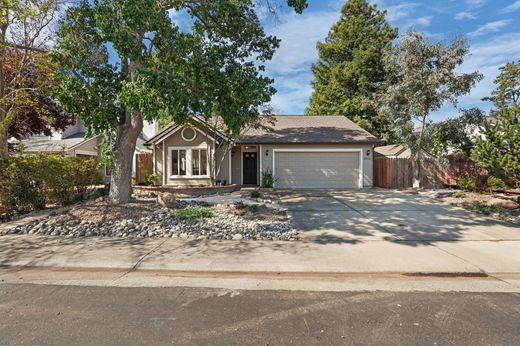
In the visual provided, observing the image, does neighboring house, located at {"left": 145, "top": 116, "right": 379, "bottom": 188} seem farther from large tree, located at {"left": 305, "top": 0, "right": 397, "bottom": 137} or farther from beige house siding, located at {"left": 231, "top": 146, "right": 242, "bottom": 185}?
large tree, located at {"left": 305, "top": 0, "right": 397, "bottom": 137}

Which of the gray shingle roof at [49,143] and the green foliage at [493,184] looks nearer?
the green foliage at [493,184]

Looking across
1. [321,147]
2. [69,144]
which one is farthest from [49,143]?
[321,147]

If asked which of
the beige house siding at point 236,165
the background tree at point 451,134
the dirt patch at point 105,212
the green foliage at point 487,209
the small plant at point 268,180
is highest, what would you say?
the background tree at point 451,134

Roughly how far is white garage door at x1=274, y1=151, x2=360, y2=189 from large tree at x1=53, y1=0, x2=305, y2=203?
7.93 m

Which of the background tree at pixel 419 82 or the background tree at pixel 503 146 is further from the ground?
the background tree at pixel 419 82

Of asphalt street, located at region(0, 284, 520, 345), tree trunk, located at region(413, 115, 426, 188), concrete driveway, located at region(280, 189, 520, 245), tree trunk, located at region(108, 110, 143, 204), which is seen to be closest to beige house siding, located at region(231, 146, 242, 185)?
concrete driveway, located at region(280, 189, 520, 245)

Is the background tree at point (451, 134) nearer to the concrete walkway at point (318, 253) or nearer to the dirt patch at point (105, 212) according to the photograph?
the concrete walkway at point (318, 253)

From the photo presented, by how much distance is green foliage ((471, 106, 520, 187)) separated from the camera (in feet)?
29.7

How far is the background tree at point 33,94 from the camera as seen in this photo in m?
10.3

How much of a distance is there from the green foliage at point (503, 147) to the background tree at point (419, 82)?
217 inches

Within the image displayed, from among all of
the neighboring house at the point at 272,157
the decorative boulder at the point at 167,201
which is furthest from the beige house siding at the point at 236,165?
the decorative boulder at the point at 167,201

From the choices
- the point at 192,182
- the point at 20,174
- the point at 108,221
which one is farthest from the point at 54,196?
the point at 192,182

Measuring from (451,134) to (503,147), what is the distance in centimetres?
696

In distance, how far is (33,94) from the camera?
1158 centimetres
